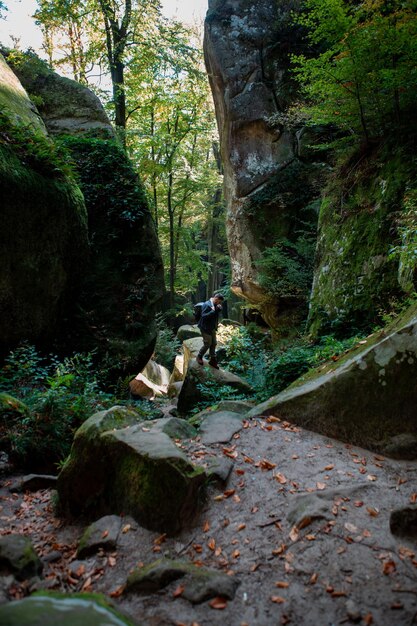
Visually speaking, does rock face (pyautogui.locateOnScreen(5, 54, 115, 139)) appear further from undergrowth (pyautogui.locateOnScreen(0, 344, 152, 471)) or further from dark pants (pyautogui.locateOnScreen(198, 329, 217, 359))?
undergrowth (pyautogui.locateOnScreen(0, 344, 152, 471))

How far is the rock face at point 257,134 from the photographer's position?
13.7 meters

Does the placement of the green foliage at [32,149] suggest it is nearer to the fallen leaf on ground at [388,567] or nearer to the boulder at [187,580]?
the boulder at [187,580]

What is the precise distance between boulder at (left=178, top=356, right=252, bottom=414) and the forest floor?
329 centimetres

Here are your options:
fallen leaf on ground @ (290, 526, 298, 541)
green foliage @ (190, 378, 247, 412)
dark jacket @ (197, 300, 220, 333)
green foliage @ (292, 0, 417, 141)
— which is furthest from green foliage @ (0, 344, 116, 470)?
green foliage @ (292, 0, 417, 141)

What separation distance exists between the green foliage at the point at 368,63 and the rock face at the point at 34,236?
5.60 m

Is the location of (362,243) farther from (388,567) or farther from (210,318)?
(388,567)

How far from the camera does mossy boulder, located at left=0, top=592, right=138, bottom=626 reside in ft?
5.23

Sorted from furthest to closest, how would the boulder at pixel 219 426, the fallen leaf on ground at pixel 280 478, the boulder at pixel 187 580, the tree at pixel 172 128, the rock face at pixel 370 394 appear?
the tree at pixel 172 128 < the boulder at pixel 219 426 < the rock face at pixel 370 394 < the fallen leaf on ground at pixel 280 478 < the boulder at pixel 187 580

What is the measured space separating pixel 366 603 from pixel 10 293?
6599 millimetres

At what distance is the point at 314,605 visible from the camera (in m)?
2.19

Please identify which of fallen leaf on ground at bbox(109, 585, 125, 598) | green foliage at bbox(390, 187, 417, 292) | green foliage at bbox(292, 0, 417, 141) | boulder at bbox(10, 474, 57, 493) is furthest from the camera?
green foliage at bbox(292, 0, 417, 141)

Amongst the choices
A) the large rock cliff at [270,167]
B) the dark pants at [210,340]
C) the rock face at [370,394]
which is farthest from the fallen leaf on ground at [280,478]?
the large rock cliff at [270,167]

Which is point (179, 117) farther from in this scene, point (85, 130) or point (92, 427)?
point (92, 427)

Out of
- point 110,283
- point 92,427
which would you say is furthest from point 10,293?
point 92,427
